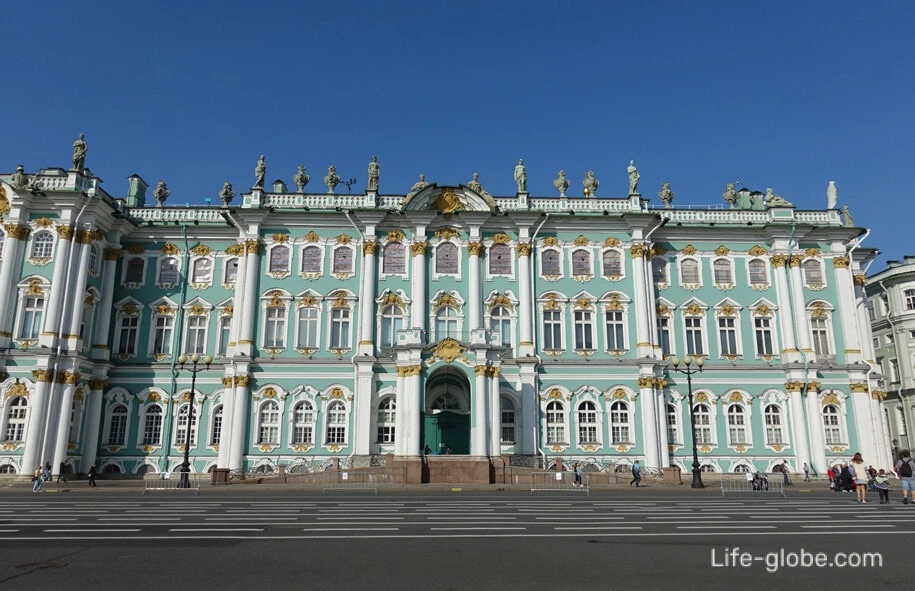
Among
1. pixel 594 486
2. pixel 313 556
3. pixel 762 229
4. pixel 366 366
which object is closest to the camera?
pixel 313 556

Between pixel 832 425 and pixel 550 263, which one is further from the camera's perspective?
pixel 550 263

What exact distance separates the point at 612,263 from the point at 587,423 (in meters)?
11.0

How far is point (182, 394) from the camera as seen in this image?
1708 inches

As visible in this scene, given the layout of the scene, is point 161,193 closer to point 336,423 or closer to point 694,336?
point 336,423

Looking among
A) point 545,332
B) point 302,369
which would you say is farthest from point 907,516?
point 302,369

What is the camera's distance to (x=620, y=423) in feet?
140

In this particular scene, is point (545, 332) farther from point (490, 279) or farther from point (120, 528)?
point (120, 528)

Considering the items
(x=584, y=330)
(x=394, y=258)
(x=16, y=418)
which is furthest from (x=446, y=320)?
(x=16, y=418)

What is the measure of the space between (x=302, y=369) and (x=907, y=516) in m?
32.7

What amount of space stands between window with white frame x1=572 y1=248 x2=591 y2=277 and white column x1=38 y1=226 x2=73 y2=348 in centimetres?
3227

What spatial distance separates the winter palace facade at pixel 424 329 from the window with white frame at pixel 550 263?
98 mm

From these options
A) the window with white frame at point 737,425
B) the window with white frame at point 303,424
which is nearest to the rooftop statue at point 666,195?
the window with white frame at point 737,425

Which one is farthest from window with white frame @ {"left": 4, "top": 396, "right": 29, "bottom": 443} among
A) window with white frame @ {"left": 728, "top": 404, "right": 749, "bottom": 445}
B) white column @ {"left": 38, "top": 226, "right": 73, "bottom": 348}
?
window with white frame @ {"left": 728, "top": 404, "right": 749, "bottom": 445}

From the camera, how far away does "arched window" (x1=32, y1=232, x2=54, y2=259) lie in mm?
42031
